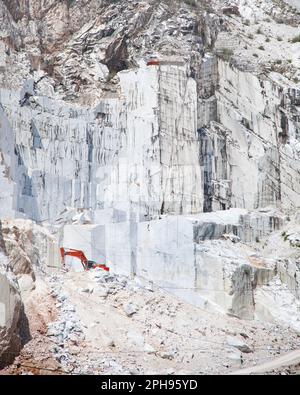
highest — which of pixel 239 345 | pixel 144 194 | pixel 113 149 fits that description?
pixel 113 149

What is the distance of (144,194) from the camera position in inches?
1011

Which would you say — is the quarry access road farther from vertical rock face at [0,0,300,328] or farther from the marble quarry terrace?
vertical rock face at [0,0,300,328]

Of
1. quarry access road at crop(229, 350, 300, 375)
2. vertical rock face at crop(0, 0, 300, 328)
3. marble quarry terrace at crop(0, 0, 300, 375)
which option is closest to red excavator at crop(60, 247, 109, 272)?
marble quarry terrace at crop(0, 0, 300, 375)

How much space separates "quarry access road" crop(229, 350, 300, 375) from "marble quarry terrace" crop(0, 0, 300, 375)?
106mm

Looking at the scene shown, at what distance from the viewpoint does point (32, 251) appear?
20.2m

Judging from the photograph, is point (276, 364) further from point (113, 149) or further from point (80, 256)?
point (113, 149)

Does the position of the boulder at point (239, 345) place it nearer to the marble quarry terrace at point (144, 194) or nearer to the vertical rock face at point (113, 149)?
the marble quarry terrace at point (144, 194)

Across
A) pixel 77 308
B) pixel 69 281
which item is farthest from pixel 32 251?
pixel 77 308

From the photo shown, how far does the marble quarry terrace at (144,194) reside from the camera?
18.0 m

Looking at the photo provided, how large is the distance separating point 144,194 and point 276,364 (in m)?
9.93

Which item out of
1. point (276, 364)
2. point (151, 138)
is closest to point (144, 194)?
point (151, 138)

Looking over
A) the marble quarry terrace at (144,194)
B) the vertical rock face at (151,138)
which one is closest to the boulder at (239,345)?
the marble quarry terrace at (144,194)

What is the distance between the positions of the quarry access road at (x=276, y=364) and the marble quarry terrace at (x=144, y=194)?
106 millimetres
